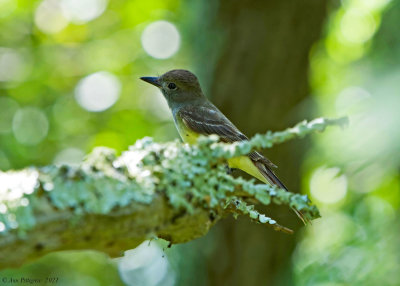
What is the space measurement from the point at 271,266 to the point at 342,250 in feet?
3.91

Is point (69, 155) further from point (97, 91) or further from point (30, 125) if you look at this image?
point (97, 91)

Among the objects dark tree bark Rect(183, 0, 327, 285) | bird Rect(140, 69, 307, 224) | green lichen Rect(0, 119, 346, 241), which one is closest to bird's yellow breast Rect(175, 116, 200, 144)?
bird Rect(140, 69, 307, 224)

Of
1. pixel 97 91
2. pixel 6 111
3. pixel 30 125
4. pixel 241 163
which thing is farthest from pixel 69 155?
pixel 241 163

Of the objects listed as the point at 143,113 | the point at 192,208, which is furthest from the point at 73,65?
the point at 192,208

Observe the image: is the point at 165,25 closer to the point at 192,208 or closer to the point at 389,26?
the point at 389,26

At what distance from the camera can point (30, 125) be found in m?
8.95

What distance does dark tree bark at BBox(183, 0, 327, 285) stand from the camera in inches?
289

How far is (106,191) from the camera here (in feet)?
6.76

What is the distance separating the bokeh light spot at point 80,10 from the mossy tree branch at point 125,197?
695 cm

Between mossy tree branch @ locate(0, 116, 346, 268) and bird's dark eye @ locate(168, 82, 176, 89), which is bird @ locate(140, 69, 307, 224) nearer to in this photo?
bird's dark eye @ locate(168, 82, 176, 89)

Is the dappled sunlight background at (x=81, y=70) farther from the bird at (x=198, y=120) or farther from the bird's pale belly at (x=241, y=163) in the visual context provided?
the bird's pale belly at (x=241, y=163)

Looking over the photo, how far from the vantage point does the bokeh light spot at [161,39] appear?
9312 mm

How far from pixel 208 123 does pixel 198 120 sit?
0.12 meters

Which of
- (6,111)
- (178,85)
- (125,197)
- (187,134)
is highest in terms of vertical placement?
(6,111)
